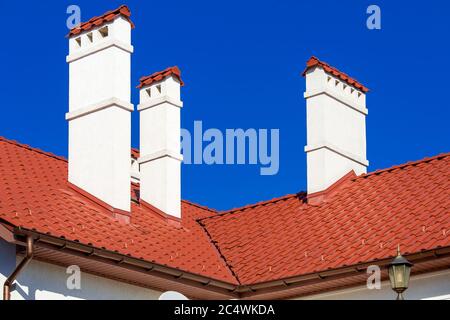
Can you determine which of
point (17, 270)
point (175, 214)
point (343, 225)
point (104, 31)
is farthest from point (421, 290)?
point (104, 31)

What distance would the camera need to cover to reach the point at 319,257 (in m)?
19.2

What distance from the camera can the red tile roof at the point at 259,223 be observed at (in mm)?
18188

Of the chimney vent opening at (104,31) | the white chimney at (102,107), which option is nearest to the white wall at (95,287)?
the white chimney at (102,107)

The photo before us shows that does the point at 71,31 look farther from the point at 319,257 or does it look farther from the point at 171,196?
the point at 319,257

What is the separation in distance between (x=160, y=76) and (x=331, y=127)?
356 cm

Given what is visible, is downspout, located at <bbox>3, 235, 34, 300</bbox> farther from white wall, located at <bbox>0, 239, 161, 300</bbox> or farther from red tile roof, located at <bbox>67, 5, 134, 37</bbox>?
red tile roof, located at <bbox>67, 5, 134, 37</bbox>

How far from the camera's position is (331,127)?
22531mm

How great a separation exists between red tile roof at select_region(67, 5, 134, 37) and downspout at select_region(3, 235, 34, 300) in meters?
6.18

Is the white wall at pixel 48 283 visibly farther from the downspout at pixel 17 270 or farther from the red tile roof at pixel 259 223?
the red tile roof at pixel 259 223

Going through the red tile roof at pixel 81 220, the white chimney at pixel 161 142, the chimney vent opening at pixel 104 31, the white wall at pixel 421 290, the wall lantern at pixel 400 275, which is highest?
the chimney vent opening at pixel 104 31

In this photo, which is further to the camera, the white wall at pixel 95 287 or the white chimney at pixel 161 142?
the white chimney at pixel 161 142

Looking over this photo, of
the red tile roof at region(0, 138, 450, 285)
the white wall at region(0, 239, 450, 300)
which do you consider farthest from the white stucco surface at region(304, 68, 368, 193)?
the white wall at region(0, 239, 450, 300)

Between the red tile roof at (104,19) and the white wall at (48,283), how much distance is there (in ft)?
17.9
